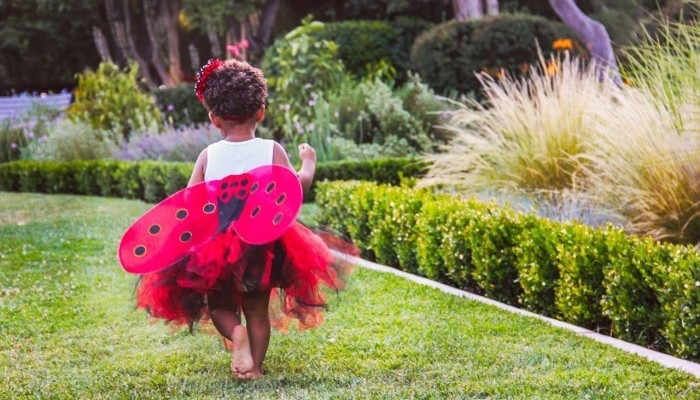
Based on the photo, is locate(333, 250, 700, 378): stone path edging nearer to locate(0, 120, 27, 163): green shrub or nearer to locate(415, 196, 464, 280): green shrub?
locate(415, 196, 464, 280): green shrub

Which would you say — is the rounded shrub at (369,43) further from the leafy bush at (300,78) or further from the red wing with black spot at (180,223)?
the red wing with black spot at (180,223)

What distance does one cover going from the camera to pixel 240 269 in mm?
4242

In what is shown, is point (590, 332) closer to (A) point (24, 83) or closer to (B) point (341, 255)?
(B) point (341, 255)

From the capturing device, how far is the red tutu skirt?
4.25m

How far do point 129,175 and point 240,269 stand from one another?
9.51m

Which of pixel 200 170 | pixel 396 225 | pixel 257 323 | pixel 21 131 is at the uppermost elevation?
pixel 200 170

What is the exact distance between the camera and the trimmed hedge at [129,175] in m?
11.3

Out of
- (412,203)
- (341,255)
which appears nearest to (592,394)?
(341,255)

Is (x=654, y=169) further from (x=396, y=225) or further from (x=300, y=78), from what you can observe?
(x=300, y=78)

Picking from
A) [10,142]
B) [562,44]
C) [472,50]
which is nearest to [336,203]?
[472,50]

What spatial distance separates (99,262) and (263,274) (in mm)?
4128

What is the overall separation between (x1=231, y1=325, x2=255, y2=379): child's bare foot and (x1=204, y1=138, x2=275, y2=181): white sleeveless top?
2.05 ft

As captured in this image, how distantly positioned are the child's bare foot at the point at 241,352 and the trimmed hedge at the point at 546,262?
182 cm

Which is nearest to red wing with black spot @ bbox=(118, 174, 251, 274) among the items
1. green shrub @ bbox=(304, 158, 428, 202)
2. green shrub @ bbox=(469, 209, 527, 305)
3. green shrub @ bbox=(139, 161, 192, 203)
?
green shrub @ bbox=(469, 209, 527, 305)
